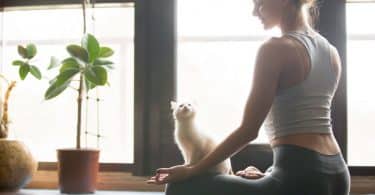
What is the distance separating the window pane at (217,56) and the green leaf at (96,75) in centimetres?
38

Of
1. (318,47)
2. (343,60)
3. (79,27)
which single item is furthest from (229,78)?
(318,47)

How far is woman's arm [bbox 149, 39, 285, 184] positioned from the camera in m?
1.36

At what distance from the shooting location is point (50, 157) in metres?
2.32

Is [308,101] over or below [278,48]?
below

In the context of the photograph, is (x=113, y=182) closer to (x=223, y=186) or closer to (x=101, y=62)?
(x=101, y=62)

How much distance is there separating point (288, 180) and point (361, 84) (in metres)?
0.95

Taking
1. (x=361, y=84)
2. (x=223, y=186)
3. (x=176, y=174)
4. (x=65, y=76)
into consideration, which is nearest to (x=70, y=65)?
(x=65, y=76)

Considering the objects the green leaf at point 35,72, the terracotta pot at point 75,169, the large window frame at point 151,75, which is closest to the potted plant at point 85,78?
the terracotta pot at point 75,169

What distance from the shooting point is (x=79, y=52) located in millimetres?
1929

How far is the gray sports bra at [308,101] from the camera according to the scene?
139 cm

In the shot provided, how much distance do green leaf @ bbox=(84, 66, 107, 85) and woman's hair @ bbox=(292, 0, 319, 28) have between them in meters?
0.72

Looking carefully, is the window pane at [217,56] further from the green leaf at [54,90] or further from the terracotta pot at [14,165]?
the terracotta pot at [14,165]

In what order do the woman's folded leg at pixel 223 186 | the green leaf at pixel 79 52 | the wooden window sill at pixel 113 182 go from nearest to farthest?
the woman's folded leg at pixel 223 186 → the green leaf at pixel 79 52 → the wooden window sill at pixel 113 182

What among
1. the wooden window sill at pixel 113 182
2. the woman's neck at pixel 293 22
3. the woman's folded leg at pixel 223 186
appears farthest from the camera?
the wooden window sill at pixel 113 182
